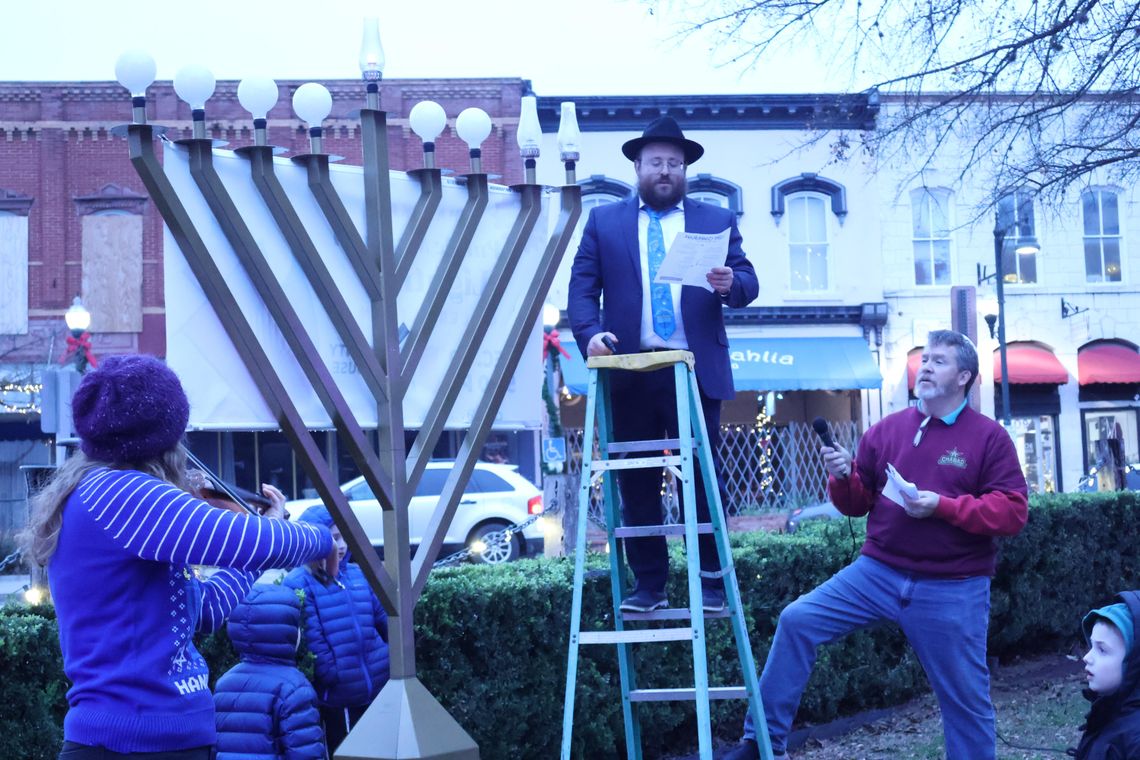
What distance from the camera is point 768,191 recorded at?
22656 millimetres

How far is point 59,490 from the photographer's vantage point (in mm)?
2828

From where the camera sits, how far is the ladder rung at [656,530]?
178 inches

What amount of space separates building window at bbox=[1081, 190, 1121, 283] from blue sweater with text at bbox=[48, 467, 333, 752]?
22.7 metres

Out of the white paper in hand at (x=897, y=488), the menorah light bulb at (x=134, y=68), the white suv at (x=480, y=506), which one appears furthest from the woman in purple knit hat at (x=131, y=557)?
the white suv at (x=480, y=506)

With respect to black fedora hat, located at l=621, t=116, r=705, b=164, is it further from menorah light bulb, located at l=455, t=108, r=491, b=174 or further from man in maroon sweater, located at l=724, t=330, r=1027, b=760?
man in maroon sweater, located at l=724, t=330, r=1027, b=760

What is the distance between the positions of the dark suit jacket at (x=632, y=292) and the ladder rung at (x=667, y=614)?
2.72 feet

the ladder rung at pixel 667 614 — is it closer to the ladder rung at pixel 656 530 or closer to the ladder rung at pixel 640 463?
the ladder rung at pixel 656 530

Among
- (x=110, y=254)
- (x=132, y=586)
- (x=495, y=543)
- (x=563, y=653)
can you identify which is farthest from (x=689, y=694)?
(x=110, y=254)

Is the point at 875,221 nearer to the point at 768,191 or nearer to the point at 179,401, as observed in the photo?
the point at 768,191

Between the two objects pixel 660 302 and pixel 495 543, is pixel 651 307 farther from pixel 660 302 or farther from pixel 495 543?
pixel 495 543

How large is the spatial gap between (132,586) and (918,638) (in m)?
3.02

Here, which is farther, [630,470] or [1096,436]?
[1096,436]

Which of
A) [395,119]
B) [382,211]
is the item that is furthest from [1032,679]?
[395,119]

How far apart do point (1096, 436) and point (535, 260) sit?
66.8ft
